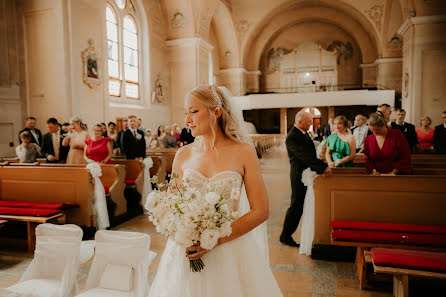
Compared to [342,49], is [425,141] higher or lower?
lower

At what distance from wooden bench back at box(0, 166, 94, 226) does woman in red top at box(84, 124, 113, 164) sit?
3.19ft

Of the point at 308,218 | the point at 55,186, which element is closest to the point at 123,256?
the point at 308,218

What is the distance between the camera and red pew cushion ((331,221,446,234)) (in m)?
3.39

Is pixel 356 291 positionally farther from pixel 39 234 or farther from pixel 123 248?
pixel 39 234

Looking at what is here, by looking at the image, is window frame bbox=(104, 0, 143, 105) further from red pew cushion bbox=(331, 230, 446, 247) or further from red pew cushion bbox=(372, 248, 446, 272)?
red pew cushion bbox=(372, 248, 446, 272)

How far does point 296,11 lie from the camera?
77.7 feet

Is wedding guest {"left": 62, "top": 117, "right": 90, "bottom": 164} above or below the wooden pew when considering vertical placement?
above

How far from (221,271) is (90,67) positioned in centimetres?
899

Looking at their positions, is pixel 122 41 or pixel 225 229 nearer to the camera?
pixel 225 229

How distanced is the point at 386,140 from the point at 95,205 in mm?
4205

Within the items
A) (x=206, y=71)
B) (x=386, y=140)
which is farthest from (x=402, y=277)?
(x=206, y=71)

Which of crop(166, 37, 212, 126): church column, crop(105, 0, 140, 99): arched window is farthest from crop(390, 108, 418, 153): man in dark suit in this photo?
crop(166, 37, 212, 126): church column

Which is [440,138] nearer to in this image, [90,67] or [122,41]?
[90,67]

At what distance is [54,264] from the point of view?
272 centimetres
